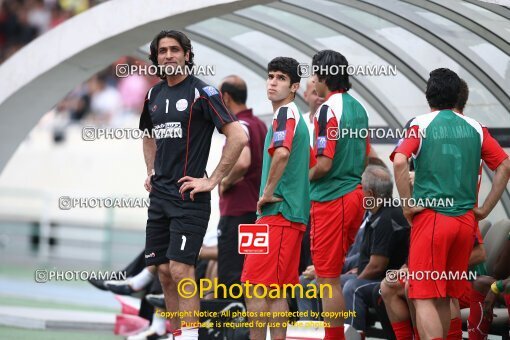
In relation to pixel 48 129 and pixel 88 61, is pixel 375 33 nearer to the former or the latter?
pixel 88 61

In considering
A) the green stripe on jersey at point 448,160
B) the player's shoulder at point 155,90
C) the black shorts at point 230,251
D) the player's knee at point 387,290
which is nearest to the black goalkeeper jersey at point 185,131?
the player's shoulder at point 155,90

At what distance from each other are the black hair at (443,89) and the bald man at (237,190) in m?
2.99

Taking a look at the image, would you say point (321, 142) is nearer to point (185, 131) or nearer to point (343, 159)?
point (343, 159)

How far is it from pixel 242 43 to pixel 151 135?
13.6ft

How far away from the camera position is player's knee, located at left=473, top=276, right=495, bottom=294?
8562 millimetres

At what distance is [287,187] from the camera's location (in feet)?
26.7

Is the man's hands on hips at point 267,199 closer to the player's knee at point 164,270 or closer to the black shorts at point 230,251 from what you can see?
the player's knee at point 164,270

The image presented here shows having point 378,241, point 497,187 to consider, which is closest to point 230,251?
point 378,241

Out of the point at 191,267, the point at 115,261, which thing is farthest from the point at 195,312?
the point at 115,261

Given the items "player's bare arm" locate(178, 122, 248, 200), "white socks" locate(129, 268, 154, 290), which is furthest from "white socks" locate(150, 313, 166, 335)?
"player's bare arm" locate(178, 122, 248, 200)

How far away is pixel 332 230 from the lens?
8.28 metres

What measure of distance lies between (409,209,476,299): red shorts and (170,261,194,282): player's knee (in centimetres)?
142

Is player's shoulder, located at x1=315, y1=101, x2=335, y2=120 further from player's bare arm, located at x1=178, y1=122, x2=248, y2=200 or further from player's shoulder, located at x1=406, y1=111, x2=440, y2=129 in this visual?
player's shoulder, located at x1=406, y1=111, x2=440, y2=129

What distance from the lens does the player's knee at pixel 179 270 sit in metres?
7.49
